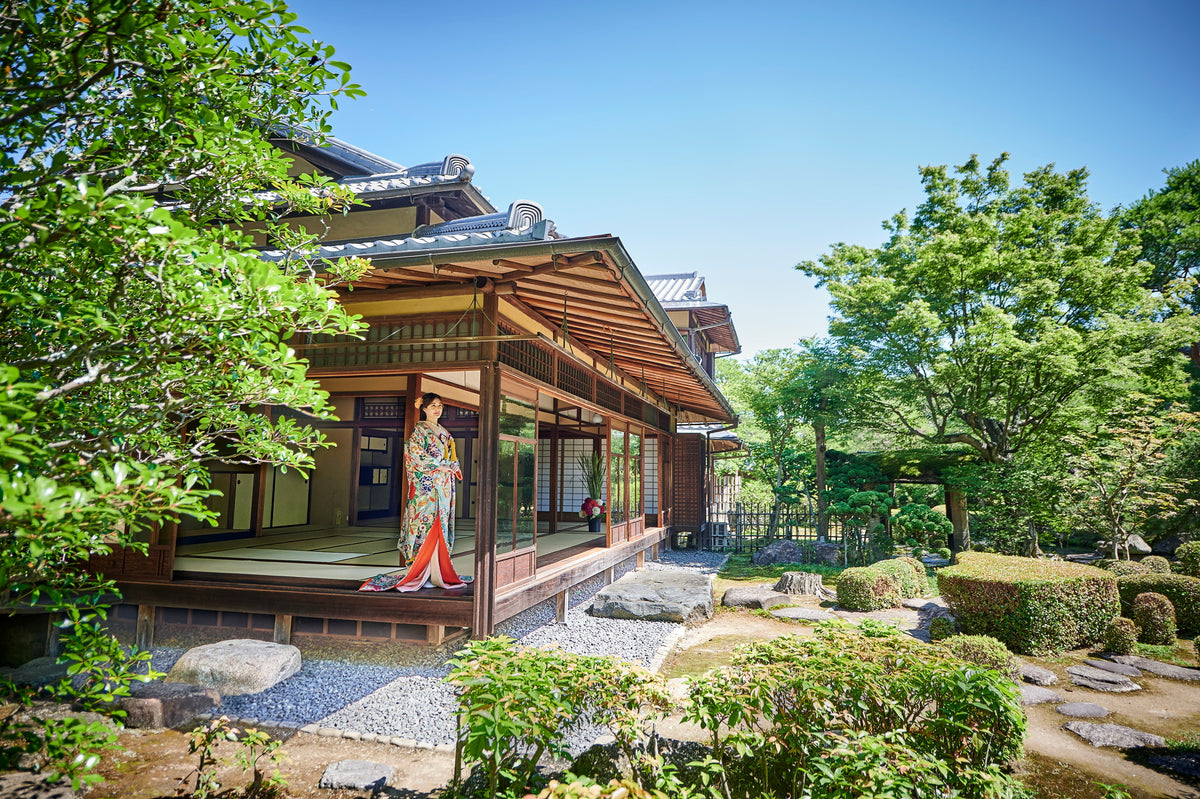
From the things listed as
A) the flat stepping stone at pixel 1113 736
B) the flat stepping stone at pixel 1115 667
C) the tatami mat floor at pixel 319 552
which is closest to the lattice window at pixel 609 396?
the tatami mat floor at pixel 319 552

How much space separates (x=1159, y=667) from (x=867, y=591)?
311 centimetres

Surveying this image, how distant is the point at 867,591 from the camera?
27.6 ft

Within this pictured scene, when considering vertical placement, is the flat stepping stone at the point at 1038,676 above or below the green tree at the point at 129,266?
below

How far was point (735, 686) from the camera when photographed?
2615mm

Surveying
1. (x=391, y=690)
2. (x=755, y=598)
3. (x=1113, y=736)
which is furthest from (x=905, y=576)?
(x=391, y=690)

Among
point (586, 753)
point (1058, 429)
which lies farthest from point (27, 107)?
point (1058, 429)

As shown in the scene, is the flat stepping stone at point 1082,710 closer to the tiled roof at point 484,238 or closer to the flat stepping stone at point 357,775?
the flat stepping stone at point 357,775

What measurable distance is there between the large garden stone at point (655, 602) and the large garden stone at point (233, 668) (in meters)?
3.91

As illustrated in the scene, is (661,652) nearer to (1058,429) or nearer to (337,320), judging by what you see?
(337,320)

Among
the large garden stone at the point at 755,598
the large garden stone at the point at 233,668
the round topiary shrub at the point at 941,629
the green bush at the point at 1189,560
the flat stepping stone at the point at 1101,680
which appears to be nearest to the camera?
the large garden stone at the point at 233,668

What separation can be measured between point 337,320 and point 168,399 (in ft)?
1.98

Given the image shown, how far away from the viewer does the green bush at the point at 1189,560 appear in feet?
27.3

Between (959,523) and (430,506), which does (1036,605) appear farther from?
(959,523)

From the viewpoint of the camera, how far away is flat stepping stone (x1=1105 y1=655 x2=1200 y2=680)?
18.5ft
